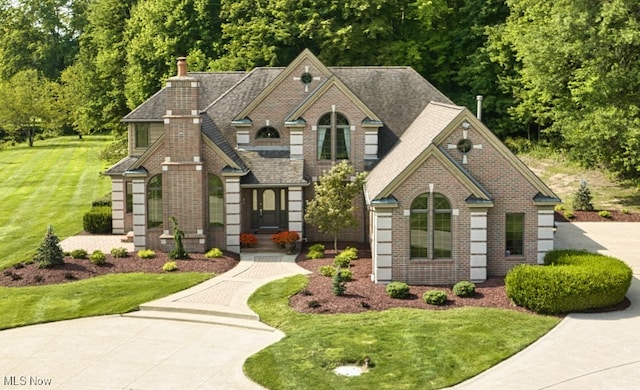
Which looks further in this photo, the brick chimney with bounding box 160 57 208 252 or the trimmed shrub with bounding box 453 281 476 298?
the brick chimney with bounding box 160 57 208 252

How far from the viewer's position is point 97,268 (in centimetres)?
2967

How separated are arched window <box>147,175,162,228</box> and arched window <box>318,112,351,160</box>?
7.71 metres

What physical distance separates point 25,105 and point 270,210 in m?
54.2

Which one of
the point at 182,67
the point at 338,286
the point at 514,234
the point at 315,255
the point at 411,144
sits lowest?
the point at 338,286

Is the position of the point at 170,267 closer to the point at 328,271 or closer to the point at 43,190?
the point at 328,271

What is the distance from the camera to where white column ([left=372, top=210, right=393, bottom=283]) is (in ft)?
86.9

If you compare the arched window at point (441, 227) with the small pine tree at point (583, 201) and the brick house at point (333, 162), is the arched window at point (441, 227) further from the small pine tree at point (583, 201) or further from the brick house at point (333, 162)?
the small pine tree at point (583, 201)

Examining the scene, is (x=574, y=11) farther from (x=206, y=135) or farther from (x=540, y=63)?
(x=206, y=135)

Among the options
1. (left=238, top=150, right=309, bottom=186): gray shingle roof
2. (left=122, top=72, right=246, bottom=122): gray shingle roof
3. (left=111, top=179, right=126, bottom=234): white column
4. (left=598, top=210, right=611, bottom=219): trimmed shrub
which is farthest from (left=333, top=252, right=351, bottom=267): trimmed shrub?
(left=598, top=210, right=611, bottom=219): trimmed shrub

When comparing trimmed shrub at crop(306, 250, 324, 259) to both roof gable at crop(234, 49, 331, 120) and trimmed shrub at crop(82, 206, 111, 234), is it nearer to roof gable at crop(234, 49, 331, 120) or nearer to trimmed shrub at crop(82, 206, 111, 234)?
roof gable at crop(234, 49, 331, 120)

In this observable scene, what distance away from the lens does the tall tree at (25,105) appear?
79.1m

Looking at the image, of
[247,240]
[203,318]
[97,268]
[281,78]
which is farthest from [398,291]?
[281,78]

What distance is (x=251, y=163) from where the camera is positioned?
35.0 metres

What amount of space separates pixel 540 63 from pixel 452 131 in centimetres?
2253
